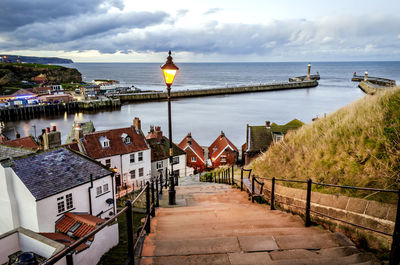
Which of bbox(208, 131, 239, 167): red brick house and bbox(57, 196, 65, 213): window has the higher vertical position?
bbox(57, 196, 65, 213): window

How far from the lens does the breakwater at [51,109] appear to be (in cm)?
8431

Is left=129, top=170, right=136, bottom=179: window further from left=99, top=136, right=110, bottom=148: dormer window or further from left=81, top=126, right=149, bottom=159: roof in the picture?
left=99, top=136, right=110, bottom=148: dormer window

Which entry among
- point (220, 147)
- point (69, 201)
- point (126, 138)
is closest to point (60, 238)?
point (69, 201)

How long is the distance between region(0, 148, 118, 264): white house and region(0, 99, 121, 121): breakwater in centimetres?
7708

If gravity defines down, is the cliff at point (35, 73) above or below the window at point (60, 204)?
above

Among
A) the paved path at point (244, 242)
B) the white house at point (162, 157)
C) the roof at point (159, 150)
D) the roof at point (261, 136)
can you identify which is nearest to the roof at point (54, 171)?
the white house at point (162, 157)

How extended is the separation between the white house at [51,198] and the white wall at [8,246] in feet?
13.9

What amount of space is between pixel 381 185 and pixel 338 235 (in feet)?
5.58

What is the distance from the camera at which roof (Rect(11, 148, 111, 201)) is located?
1753cm

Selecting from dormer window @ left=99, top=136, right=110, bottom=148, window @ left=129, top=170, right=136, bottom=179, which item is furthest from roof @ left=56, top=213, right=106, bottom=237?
window @ left=129, top=170, right=136, bottom=179

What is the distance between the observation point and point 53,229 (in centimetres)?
1766

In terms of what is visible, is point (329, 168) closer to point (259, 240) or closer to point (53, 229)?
point (259, 240)

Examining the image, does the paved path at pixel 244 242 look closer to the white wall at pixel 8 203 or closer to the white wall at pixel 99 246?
the white wall at pixel 99 246

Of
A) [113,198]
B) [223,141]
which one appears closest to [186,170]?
[223,141]
